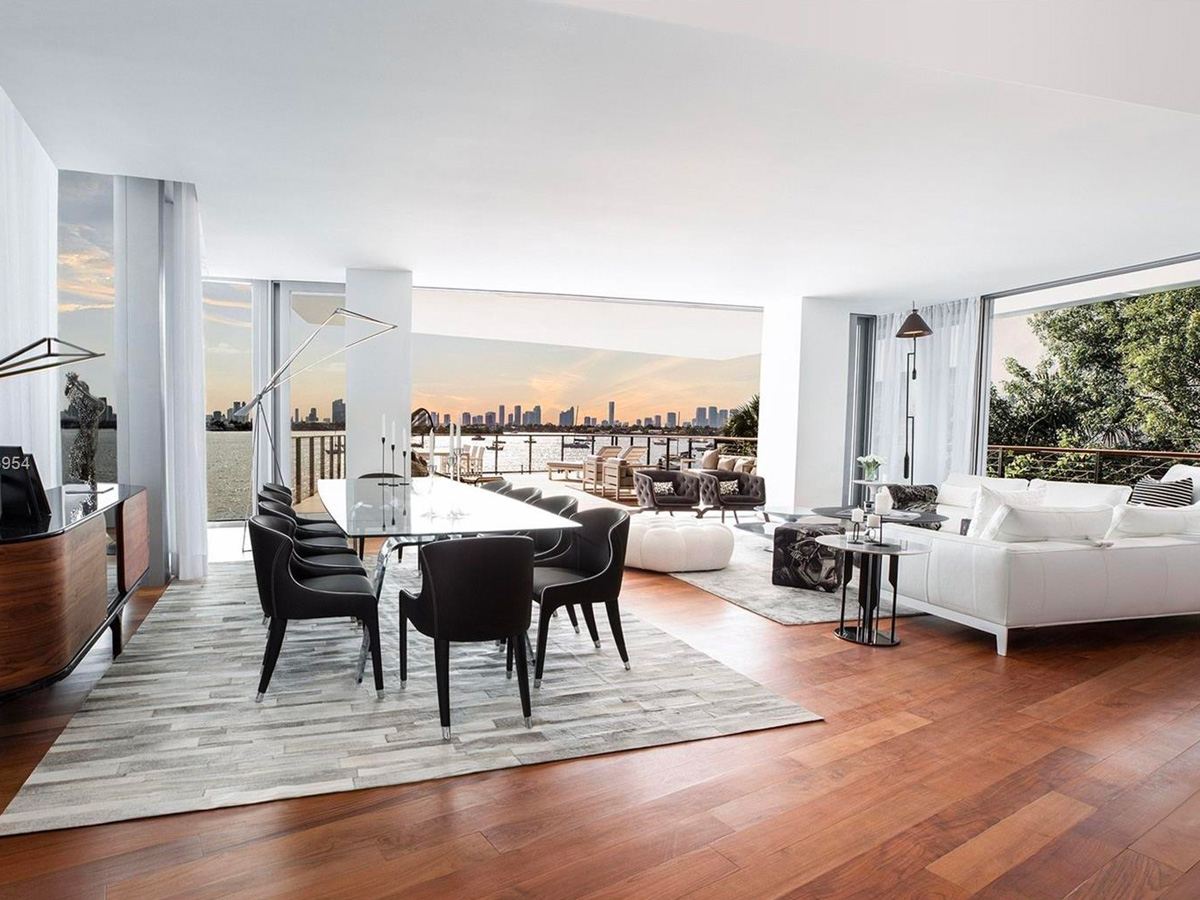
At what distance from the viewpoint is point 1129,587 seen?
445cm

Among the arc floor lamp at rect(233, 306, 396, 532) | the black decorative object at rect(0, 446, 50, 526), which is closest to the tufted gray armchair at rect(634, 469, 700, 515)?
the arc floor lamp at rect(233, 306, 396, 532)

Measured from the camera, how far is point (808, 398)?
371 inches

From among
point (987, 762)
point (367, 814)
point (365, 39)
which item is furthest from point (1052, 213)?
point (367, 814)

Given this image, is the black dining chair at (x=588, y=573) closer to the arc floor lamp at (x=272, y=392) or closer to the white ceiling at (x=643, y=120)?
the white ceiling at (x=643, y=120)

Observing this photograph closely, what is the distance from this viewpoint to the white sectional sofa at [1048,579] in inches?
166

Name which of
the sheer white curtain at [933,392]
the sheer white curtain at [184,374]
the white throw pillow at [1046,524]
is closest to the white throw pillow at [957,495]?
the sheer white curtain at [933,392]

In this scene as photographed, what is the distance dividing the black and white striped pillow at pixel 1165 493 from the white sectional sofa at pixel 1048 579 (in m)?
1.64

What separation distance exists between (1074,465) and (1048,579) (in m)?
8.92

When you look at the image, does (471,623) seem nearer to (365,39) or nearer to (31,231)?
(365,39)

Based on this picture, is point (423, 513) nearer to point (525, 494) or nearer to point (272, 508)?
point (272, 508)

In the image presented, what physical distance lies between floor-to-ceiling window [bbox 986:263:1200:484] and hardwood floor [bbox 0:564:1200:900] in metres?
7.74

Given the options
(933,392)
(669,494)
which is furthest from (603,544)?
(933,392)

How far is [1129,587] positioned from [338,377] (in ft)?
23.5

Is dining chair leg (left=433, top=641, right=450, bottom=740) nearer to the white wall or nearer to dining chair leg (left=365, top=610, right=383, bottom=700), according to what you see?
dining chair leg (left=365, top=610, right=383, bottom=700)
